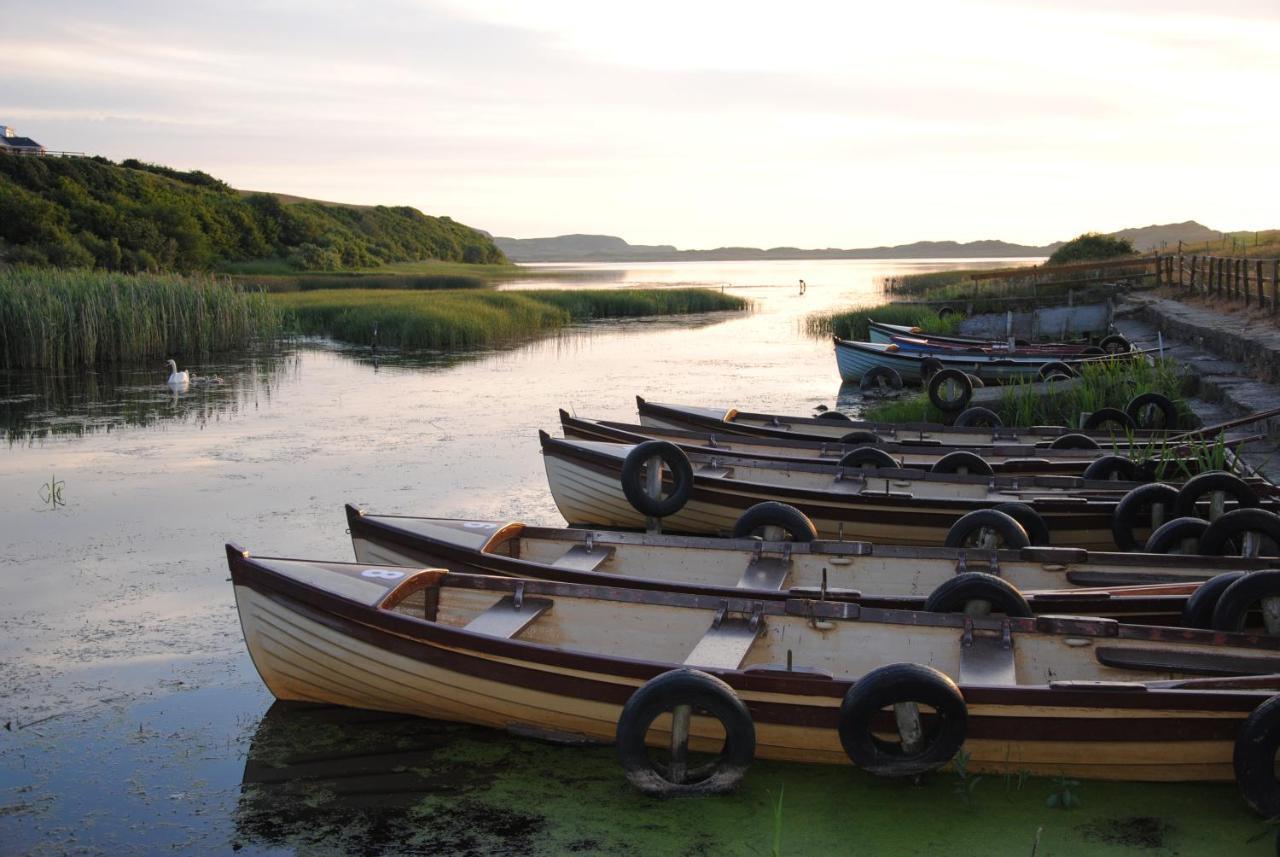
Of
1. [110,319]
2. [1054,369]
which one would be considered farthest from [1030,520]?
[110,319]

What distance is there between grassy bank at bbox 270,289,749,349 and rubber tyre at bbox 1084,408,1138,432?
18.4 m

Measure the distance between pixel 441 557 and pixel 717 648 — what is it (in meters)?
2.20

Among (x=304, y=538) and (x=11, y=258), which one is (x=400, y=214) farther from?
(x=304, y=538)

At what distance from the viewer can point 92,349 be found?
70.9 ft

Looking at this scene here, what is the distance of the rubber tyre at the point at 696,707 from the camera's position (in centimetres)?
488

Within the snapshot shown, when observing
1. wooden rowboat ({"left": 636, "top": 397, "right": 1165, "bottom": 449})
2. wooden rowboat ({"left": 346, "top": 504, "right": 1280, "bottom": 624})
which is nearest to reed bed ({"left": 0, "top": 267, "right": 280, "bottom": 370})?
wooden rowboat ({"left": 636, "top": 397, "right": 1165, "bottom": 449})

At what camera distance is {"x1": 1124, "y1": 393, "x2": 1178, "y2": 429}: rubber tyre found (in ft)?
39.4

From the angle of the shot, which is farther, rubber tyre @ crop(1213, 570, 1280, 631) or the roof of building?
the roof of building

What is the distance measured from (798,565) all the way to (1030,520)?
194 cm

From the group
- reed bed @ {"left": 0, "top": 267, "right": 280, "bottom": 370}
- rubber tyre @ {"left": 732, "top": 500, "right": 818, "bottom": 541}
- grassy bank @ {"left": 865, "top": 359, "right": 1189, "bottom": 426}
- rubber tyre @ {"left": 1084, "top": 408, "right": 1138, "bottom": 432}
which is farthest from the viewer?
reed bed @ {"left": 0, "top": 267, "right": 280, "bottom": 370}

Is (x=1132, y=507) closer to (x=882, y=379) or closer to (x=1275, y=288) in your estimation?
(x=1275, y=288)

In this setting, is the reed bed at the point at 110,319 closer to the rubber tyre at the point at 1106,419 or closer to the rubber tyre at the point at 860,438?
the rubber tyre at the point at 860,438

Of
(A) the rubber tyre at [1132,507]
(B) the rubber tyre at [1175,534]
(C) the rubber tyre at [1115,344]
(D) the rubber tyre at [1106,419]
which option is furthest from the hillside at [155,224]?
(B) the rubber tyre at [1175,534]

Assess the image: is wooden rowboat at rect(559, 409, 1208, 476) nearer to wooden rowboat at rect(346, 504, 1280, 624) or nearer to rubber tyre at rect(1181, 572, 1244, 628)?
wooden rowboat at rect(346, 504, 1280, 624)
